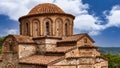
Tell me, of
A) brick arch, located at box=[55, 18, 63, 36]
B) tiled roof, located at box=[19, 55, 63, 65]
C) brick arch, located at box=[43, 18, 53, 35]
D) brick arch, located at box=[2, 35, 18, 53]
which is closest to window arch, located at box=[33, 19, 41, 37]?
brick arch, located at box=[43, 18, 53, 35]

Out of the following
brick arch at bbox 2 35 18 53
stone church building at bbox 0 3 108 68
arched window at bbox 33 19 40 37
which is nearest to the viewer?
stone church building at bbox 0 3 108 68

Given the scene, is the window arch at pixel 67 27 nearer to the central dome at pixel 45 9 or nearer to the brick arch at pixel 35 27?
the central dome at pixel 45 9

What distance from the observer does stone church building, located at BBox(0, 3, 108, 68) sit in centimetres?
2158

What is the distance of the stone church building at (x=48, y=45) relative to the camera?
2158cm

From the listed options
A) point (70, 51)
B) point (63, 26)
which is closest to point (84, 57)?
point (70, 51)

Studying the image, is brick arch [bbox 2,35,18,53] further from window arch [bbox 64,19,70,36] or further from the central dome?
window arch [bbox 64,19,70,36]

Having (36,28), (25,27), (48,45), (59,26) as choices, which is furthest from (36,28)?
(48,45)

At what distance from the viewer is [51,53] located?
2272 cm

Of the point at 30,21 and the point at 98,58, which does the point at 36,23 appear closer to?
the point at 30,21

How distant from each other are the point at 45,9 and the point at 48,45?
463 cm

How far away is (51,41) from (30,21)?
401cm

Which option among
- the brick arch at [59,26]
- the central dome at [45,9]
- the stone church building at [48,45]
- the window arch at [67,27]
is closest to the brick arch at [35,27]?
the stone church building at [48,45]

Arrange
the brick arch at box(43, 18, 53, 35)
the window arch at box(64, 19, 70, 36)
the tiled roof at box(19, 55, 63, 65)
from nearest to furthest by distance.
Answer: the tiled roof at box(19, 55, 63, 65) < the brick arch at box(43, 18, 53, 35) < the window arch at box(64, 19, 70, 36)

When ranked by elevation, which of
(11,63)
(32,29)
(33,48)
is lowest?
(11,63)
